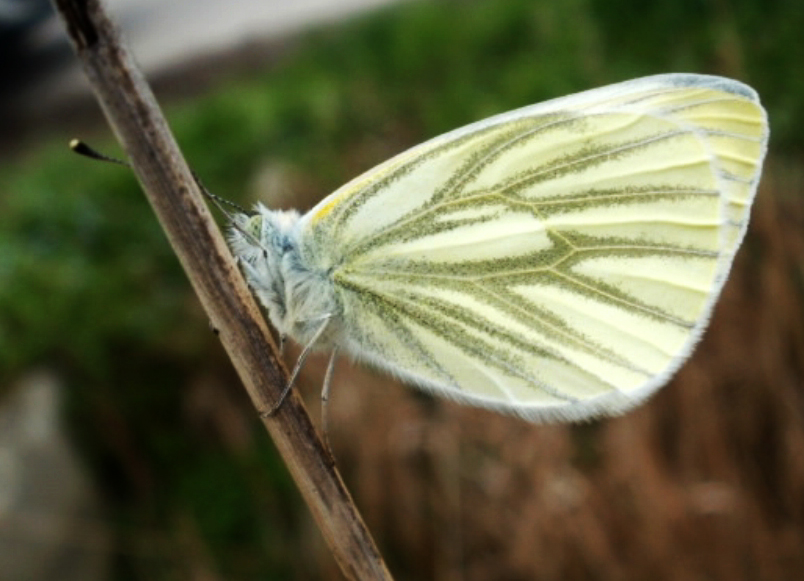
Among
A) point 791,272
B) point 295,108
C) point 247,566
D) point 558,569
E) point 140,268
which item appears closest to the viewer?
point 558,569

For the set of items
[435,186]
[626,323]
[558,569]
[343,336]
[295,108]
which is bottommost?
[558,569]

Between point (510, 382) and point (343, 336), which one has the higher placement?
point (343, 336)

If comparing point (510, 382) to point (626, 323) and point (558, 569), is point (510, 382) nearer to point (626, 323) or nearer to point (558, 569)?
point (626, 323)

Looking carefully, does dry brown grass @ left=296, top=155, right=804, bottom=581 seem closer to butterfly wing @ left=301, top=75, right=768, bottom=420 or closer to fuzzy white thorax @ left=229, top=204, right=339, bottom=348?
butterfly wing @ left=301, top=75, right=768, bottom=420

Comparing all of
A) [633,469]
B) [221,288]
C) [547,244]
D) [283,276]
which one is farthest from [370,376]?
[221,288]

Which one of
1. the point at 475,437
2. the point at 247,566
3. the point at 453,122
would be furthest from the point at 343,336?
the point at 453,122

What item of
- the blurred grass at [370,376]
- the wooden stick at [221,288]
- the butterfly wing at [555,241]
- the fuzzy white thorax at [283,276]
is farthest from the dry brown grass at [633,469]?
the wooden stick at [221,288]

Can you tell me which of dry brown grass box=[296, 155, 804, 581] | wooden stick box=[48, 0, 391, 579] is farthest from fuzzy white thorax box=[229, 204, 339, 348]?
dry brown grass box=[296, 155, 804, 581]
